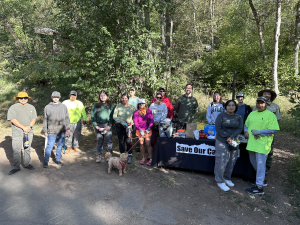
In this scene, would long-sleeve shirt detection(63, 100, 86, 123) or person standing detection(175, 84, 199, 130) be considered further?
long-sleeve shirt detection(63, 100, 86, 123)

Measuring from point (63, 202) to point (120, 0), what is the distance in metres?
6.30

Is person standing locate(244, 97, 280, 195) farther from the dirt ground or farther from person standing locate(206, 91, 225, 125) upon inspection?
person standing locate(206, 91, 225, 125)

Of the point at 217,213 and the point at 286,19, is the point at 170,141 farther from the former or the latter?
the point at 286,19

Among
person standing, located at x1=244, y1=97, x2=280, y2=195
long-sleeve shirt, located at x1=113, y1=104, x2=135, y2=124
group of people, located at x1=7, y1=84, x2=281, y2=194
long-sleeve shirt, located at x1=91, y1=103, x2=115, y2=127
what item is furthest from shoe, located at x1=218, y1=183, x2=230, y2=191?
long-sleeve shirt, located at x1=91, y1=103, x2=115, y2=127

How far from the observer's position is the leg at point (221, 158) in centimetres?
429

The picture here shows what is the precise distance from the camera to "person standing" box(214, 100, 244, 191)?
423cm

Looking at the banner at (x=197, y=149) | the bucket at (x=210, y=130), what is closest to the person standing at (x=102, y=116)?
the banner at (x=197, y=149)

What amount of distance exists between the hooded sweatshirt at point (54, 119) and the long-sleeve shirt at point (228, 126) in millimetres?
3732

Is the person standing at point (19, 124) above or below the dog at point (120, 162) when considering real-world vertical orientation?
above

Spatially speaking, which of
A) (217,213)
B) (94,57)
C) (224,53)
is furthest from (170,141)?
(224,53)

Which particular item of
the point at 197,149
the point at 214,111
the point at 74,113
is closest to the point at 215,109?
the point at 214,111

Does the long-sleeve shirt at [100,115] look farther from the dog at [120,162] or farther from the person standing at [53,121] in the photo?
the dog at [120,162]

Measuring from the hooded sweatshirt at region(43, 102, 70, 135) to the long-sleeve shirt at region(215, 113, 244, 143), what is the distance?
12.2ft

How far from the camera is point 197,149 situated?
496 centimetres
